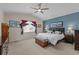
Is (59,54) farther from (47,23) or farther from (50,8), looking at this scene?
(50,8)

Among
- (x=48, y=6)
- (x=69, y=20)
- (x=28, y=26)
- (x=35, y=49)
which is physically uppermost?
(x=48, y=6)

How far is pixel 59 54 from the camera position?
1.85 m

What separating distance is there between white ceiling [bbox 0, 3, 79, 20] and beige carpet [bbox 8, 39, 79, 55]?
508 mm

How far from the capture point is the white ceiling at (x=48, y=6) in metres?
1.83

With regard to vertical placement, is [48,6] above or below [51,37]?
above

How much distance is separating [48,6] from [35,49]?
78 cm

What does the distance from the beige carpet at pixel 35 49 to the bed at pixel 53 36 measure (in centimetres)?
9

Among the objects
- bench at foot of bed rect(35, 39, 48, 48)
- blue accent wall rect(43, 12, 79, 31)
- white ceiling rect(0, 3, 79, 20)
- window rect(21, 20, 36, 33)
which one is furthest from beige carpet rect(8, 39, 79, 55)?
white ceiling rect(0, 3, 79, 20)

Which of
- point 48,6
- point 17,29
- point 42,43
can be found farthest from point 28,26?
point 48,6

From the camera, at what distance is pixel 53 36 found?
6.47 feet

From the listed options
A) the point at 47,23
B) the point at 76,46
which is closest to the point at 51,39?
the point at 47,23

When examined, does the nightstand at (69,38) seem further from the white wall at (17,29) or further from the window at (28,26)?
the window at (28,26)

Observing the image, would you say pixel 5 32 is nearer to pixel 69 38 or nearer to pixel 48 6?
pixel 48 6

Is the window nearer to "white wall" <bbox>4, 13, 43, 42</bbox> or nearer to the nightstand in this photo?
"white wall" <bbox>4, 13, 43, 42</bbox>
